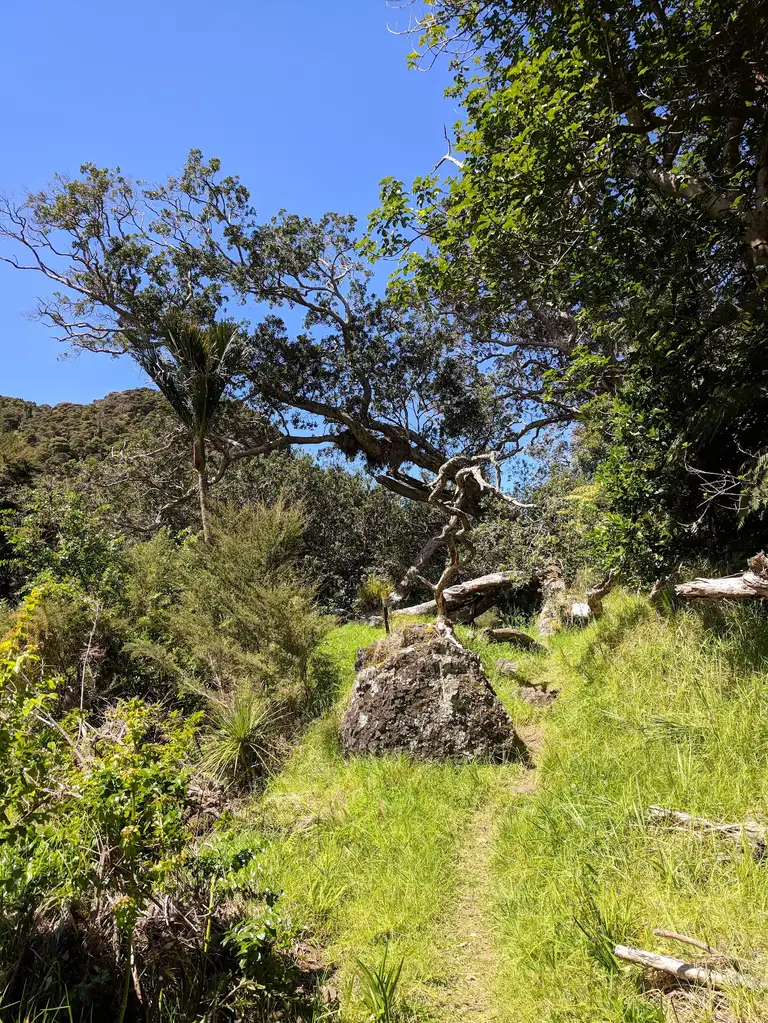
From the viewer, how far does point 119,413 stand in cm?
2675

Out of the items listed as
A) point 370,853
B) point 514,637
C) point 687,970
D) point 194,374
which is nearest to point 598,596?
point 514,637

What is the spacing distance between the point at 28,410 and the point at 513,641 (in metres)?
28.5

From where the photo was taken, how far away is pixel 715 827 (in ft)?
8.74

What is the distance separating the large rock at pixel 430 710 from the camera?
4840 mm

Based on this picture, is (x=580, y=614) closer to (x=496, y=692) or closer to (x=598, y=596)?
(x=598, y=596)

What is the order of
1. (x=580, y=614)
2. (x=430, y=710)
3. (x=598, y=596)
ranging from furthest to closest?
(x=580, y=614)
(x=598, y=596)
(x=430, y=710)

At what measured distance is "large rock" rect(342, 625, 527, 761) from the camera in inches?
191

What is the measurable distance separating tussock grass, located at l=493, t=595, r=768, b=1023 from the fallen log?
0.06m

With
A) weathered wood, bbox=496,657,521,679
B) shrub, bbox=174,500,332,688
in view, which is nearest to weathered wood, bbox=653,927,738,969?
weathered wood, bbox=496,657,521,679

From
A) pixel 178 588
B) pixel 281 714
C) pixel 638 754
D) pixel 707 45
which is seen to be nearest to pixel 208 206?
pixel 178 588

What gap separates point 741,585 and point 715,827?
189cm

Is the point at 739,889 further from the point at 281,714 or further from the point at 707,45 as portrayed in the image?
the point at 707,45

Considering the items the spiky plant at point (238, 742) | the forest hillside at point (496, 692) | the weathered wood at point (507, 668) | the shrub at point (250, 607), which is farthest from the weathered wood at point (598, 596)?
the spiky plant at point (238, 742)

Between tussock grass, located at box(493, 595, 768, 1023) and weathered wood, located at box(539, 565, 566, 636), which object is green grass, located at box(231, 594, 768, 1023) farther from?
weathered wood, located at box(539, 565, 566, 636)
